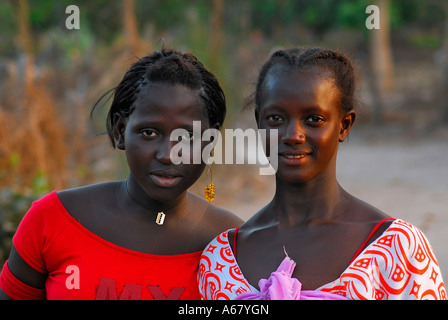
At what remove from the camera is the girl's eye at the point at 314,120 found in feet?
6.28

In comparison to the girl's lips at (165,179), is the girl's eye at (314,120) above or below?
above

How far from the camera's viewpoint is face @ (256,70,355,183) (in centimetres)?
190

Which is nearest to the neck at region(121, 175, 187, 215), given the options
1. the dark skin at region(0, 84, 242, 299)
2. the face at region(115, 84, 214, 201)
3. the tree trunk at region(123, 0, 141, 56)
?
the dark skin at region(0, 84, 242, 299)

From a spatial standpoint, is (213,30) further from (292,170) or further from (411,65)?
(411,65)

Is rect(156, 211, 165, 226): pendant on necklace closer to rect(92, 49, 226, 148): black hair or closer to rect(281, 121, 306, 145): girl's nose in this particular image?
rect(92, 49, 226, 148): black hair

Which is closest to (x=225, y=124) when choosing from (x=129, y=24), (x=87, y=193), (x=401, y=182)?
(x=401, y=182)

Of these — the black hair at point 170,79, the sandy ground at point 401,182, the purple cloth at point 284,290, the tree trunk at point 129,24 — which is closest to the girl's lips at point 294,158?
the purple cloth at point 284,290

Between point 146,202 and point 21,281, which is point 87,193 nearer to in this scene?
point 146,202

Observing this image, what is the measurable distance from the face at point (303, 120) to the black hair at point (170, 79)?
0.29 metres

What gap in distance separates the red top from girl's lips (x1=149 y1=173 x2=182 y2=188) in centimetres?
25

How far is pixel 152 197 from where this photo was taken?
2.14 metres

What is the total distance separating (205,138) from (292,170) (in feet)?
1.12

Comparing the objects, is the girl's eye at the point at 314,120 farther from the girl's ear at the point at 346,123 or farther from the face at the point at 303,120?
Answer: the girl's ear at the point at 346,123
